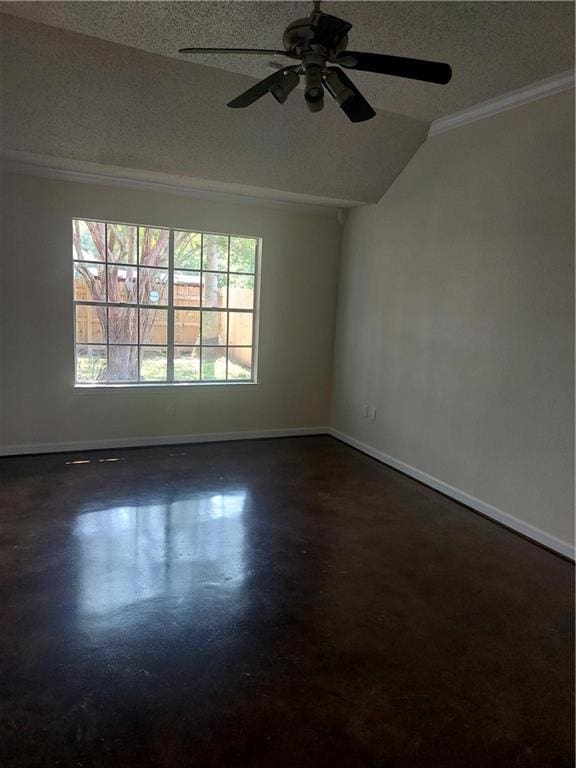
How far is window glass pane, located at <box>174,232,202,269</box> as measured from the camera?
16.0ft

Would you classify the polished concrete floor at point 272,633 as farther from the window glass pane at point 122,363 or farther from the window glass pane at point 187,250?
the window glass pane at point 187,250

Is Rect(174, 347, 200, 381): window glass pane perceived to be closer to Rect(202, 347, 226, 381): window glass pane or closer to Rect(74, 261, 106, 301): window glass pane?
Rect(202, 347, 226, 381): window glass pane

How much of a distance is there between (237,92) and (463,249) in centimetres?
202

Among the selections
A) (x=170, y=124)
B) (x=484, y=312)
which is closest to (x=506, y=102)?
(x=484, y=312)

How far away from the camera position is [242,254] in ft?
17.0

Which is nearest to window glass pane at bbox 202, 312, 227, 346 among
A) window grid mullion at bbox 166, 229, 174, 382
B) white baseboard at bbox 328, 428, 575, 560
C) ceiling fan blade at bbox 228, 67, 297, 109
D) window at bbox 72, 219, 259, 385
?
window at bbox 72, 219, 259, 385

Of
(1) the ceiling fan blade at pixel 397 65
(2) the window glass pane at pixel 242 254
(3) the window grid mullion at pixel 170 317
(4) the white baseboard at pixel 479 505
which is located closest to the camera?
(1) the ceiling fan blade at pixel 397 65

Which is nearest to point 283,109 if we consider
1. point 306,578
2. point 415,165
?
point 415,165

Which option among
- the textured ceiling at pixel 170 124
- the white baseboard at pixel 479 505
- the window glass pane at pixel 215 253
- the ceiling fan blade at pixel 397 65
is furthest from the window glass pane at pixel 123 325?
the ceiling fan blade at pixel 397 65

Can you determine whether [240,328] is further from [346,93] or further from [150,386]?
[346,93]

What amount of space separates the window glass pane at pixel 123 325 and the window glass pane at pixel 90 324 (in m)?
0.06

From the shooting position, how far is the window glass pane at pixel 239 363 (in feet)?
17.5

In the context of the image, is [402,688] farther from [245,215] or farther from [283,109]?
[245,215]

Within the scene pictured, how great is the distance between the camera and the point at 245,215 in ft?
16.5
